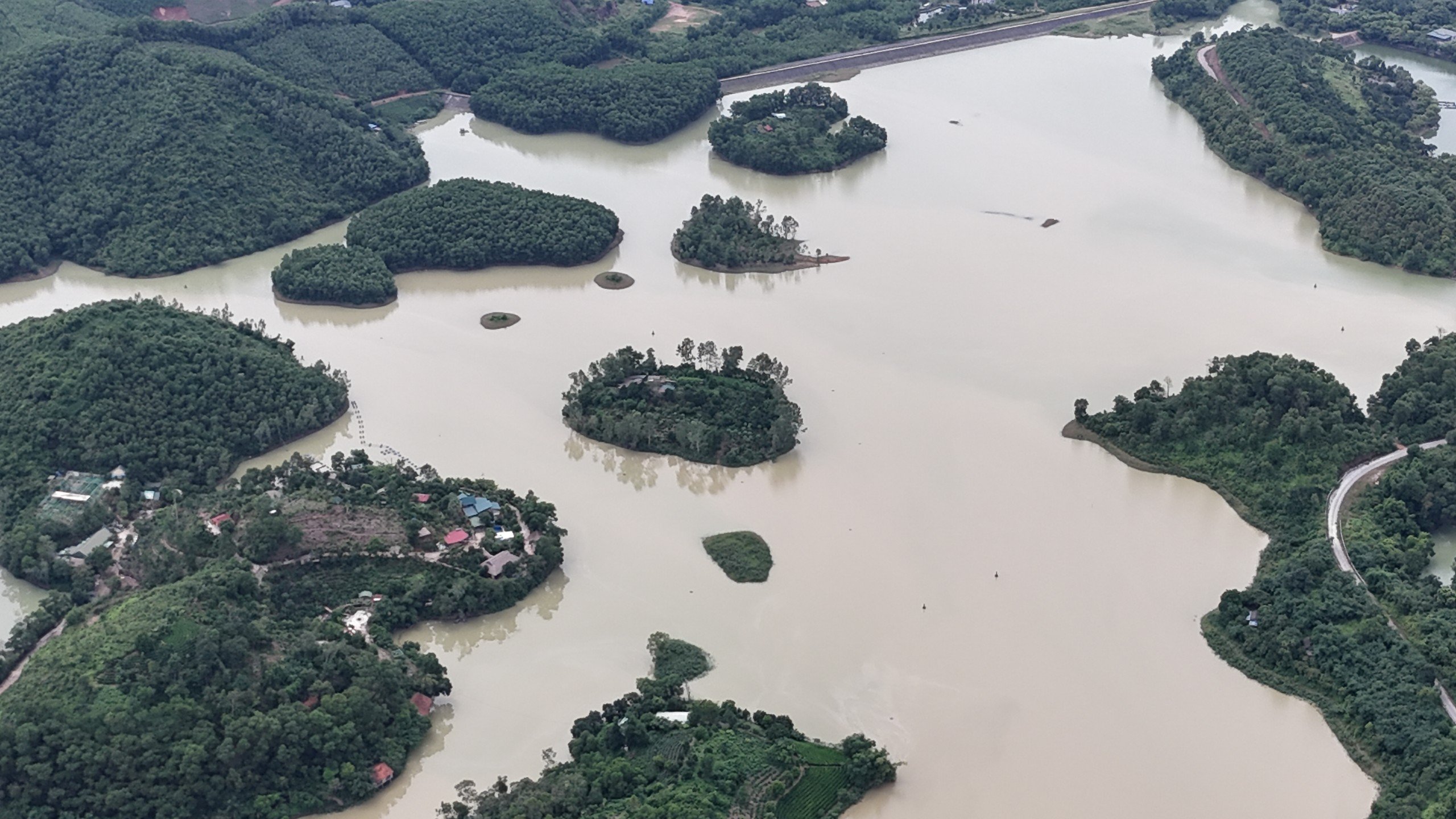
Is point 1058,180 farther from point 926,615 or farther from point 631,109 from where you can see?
point 926,615

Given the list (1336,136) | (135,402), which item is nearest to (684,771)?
(135,402)

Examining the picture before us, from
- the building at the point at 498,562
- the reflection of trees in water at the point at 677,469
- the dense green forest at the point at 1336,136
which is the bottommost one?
the reflection of trees in water at the point at 677,469

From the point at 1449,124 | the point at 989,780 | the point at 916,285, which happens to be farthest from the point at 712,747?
the point at 1449,124

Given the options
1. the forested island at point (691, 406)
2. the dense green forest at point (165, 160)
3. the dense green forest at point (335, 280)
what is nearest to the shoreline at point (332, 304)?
the dense green forest at point (335, 280)

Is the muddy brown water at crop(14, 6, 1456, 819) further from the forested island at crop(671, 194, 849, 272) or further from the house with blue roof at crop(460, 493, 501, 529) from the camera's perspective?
the house with blue roof at crop(460, 493, 501, 529)

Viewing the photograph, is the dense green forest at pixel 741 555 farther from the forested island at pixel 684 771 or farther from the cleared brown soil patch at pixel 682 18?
the cleared brown soil patch at pixel 682 18

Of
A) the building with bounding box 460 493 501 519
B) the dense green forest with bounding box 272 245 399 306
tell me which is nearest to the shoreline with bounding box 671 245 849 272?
the dense green forest with bounding box 272 245 399 306
